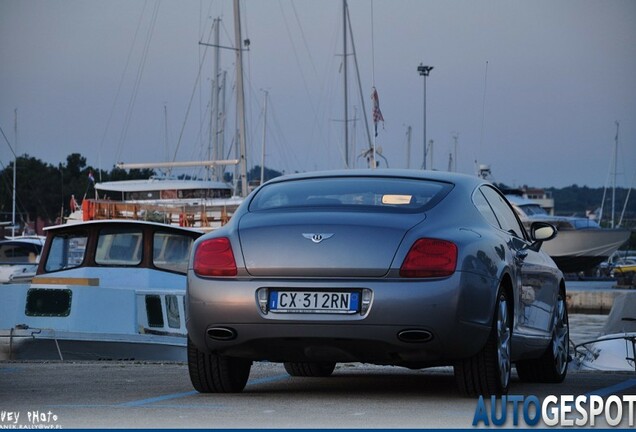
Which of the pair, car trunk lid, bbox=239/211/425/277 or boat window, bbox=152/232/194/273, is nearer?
car trunk lid, bbox=239/211/425/277

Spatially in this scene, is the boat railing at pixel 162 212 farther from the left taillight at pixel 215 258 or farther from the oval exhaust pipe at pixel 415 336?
the oval exhaust pipe at pixel 415 336

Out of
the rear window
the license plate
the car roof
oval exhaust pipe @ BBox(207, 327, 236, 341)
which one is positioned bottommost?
oval exhaust pipe @ BBox(207, 327, 236, 341)

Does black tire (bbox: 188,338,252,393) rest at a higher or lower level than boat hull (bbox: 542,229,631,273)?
higher

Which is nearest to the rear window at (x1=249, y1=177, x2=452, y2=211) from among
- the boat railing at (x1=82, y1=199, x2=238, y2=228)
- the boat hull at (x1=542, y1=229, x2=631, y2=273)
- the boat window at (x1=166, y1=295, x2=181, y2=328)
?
the boat window at (x1=166, y1=295, x2=181, y2=328)

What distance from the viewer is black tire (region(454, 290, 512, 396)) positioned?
8.65m

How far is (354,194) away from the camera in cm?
910

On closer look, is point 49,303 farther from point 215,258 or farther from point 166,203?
point 166,203

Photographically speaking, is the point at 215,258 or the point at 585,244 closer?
the point at 215,258

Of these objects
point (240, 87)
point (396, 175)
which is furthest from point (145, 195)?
point (396, 175)

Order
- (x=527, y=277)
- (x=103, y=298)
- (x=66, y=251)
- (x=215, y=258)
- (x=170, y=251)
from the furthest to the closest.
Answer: (x=170, y=251) → (x=66, y=251) → (x=103, y=298) → (x=527, y=277) → (x=215, y=258)

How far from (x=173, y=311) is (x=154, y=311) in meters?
0.49

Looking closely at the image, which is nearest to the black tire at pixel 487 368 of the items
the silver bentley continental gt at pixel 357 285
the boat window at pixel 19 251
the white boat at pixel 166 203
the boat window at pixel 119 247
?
the silver bentley continental gt at pixel 357 285

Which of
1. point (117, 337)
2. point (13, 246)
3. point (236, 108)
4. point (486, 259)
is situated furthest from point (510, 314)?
point (13, 246)

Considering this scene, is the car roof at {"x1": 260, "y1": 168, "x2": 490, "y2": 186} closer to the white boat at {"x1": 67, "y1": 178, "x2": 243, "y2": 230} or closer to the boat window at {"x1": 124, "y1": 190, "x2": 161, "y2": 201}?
the white boat at {"x1": 67, "y1": 178, "x2": 243, "y2": 230}
